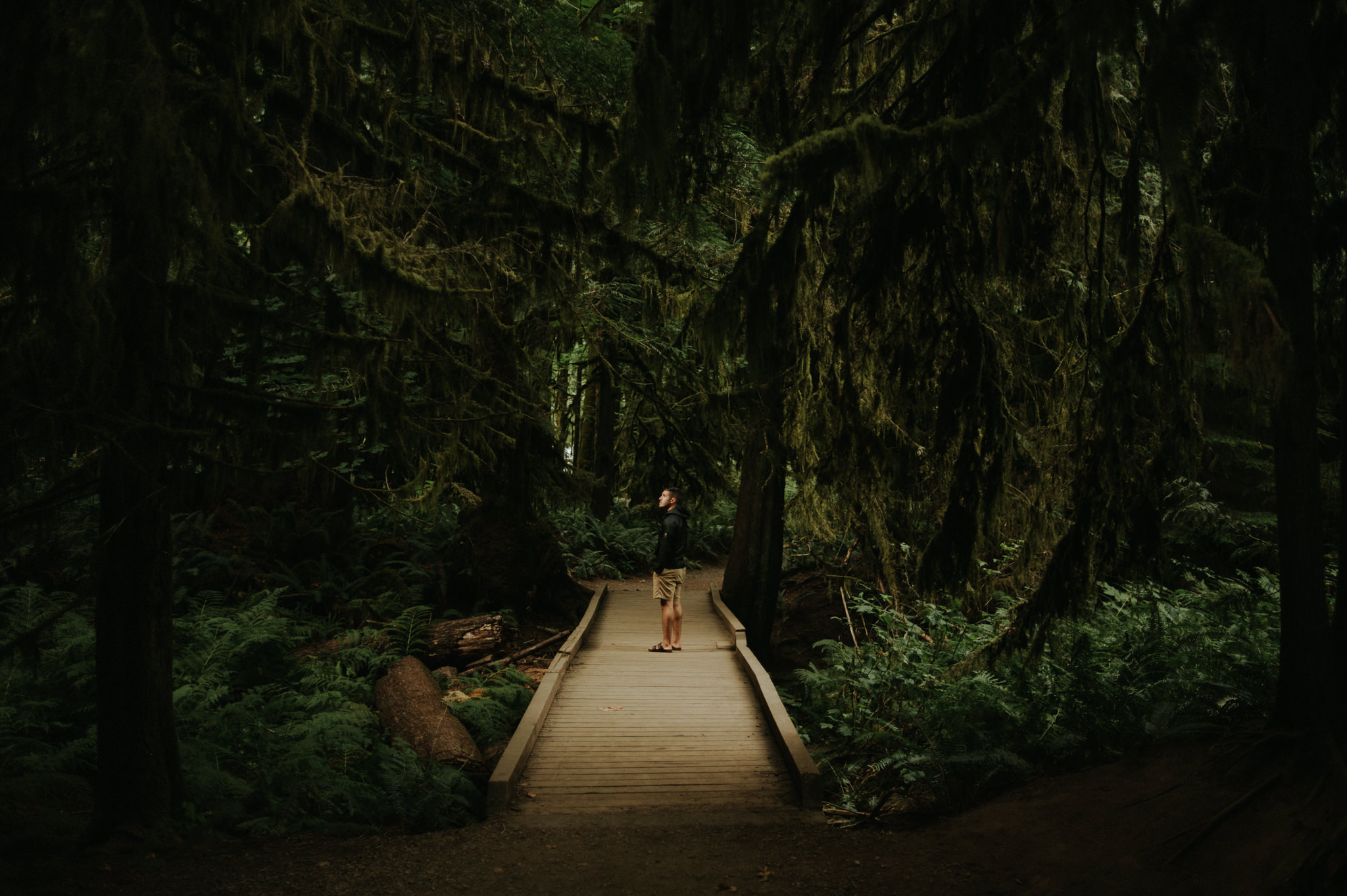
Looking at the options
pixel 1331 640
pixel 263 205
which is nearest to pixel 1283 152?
pixel 1331 640

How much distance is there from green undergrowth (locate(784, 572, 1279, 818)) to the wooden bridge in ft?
2.41

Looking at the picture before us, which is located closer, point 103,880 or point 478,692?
point 103,880

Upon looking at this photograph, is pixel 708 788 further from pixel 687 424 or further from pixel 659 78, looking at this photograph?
pixel 687 424

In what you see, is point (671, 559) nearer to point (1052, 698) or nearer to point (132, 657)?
point (1052, 698)

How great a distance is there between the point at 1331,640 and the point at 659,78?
4.99 m

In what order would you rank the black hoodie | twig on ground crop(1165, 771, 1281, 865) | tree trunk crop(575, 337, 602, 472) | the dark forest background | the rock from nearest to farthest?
twig on ground crop(1165, 771, 1281, 865) → the dark forest background → the rock → the black hoodie → tree trunk crop(575, 337, 602, 472)

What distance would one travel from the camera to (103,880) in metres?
4.85

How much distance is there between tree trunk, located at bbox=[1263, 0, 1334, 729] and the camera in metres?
4.12

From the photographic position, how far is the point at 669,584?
11.0 meters

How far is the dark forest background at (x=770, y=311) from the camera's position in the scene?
4.21m

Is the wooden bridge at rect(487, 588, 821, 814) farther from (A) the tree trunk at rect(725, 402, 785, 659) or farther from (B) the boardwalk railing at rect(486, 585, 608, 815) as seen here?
(A) the tree trunk at rect(725, 402, 785, 659)

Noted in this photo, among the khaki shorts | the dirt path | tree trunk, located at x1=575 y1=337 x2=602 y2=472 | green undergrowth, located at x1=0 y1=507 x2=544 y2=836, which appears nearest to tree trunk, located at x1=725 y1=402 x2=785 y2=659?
the khaki shorts

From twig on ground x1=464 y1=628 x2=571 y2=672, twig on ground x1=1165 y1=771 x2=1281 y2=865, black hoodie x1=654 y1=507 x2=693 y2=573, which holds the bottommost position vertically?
twig on ground x1=464 y1=628 x2=571 y2=672

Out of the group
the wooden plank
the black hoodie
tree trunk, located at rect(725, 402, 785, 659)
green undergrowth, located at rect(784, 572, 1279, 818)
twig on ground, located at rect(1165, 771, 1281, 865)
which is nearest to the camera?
twig on ground, located at rect(1165, 771, 1281, 865)
